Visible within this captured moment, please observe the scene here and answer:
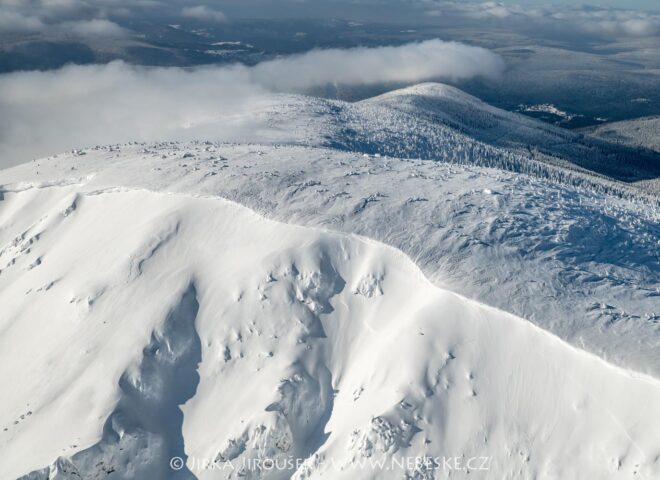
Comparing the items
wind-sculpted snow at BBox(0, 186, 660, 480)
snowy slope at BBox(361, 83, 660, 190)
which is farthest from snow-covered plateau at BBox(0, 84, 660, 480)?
snowy slope at BBox(361, 83, 660, 190)

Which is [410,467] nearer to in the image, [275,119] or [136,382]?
[136,382]

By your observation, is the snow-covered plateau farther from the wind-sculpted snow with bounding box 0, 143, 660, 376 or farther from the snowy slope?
the snowy slope

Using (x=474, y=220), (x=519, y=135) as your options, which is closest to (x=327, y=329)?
(x=474, y=220)

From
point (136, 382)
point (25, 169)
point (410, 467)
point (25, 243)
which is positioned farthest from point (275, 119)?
point (410, 467)

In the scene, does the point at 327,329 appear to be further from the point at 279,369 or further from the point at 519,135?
the point at 519,135

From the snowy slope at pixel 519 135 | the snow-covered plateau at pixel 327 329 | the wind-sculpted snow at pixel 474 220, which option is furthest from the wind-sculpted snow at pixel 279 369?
the snowy slope at pixel 519 135

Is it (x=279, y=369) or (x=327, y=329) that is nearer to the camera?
(x=279, y=369)
